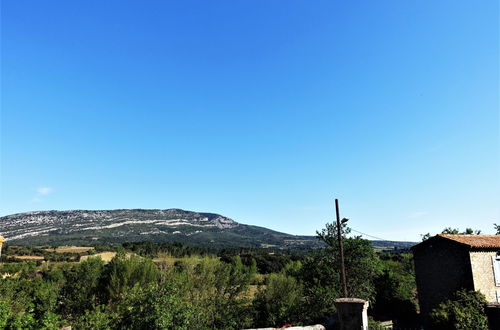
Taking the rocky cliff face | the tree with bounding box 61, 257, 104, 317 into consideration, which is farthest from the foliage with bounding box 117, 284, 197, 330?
the rocky cliff face

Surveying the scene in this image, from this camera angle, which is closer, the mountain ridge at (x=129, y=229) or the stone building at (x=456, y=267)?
the stone building at (x=456, y=267)

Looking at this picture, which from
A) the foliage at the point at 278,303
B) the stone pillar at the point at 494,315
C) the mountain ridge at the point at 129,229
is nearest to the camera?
the stone pillar at the point at 494,315

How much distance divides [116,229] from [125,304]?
146 meters

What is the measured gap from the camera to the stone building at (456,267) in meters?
22.1

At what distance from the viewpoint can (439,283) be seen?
24.3 metres

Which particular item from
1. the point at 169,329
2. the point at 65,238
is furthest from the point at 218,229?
the point at 169,329

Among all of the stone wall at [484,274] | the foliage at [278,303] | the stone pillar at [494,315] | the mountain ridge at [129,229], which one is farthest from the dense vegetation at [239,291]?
the mountain ridge at [129,229]

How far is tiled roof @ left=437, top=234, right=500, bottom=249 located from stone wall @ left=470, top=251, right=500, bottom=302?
57cm

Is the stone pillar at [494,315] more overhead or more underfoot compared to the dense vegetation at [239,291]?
more overhead

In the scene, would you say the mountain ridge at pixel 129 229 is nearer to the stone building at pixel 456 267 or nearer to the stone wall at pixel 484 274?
the stone building at pixel 456 267

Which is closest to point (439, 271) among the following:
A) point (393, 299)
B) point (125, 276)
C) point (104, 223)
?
point (393, 299)

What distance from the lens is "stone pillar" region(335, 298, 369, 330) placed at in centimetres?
498

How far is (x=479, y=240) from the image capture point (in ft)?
77.8

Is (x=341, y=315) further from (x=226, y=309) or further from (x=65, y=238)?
(x=65, y=238)
